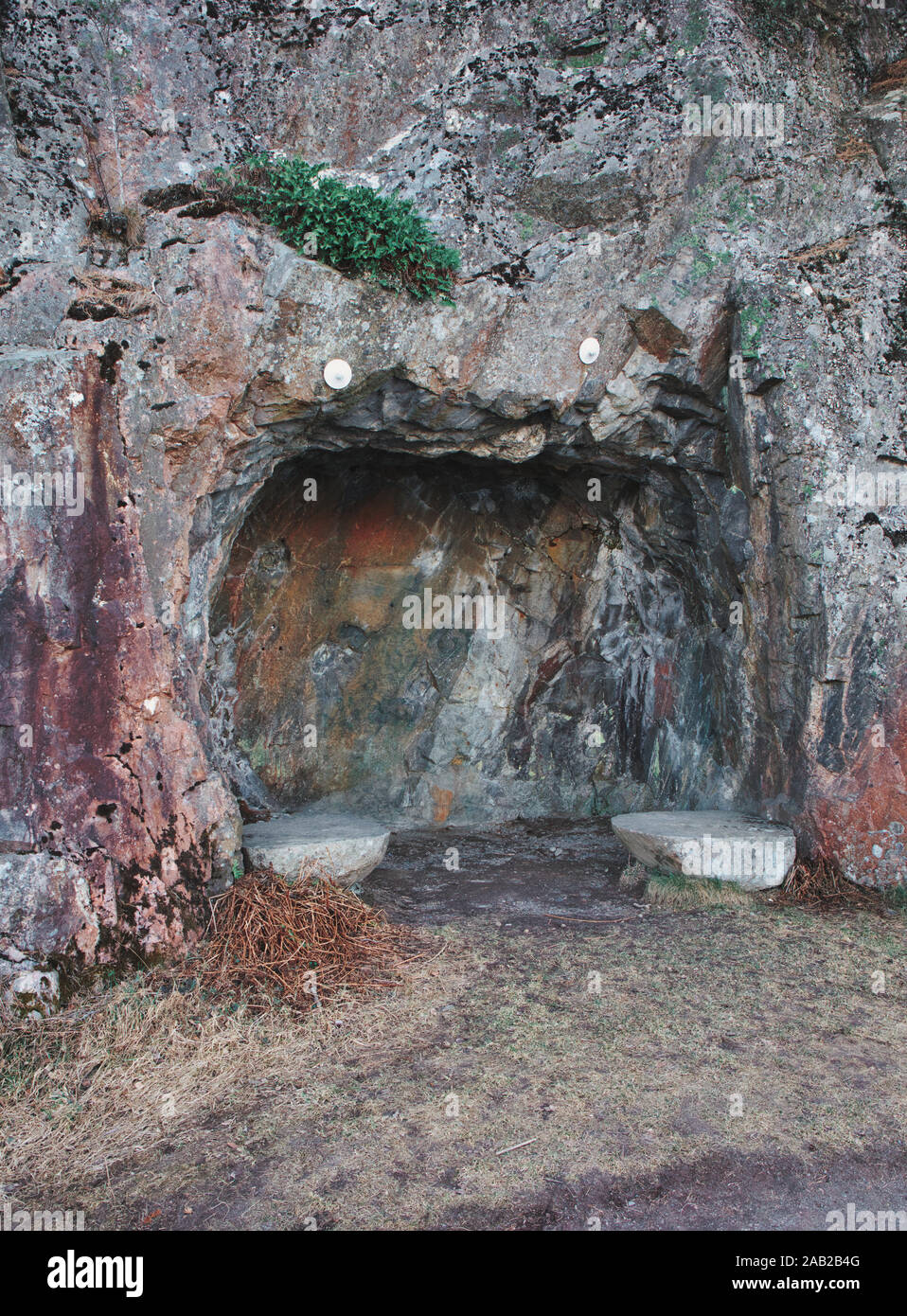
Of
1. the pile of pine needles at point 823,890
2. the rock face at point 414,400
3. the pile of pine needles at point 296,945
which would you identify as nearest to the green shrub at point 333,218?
the rock face at point 414,400

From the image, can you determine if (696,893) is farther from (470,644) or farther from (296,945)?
(470,644)

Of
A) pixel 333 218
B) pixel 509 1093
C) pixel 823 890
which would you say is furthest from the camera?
pixel 823 890

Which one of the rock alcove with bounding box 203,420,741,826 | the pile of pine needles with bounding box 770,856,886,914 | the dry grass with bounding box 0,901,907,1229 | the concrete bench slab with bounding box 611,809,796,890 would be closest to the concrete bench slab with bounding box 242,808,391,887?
the dry grass with bounding box 0,901,907,1229

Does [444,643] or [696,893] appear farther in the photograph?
[444,643]

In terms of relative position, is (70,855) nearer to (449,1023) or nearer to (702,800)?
(449,1023)

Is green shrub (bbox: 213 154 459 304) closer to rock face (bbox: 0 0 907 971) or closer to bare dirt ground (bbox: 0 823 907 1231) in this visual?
rock face (bbox: 0 0 907 971)

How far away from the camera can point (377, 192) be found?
5.94 metres

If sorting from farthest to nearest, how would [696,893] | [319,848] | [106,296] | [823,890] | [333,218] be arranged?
[696,893]
[823,890]
[319,848]
[333,218]
[106,296]

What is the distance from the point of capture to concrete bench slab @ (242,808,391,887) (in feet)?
18.3

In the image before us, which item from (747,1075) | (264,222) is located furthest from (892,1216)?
(264,222)

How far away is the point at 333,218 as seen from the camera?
18.0ft

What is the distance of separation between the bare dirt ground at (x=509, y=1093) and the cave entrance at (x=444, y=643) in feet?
9.00

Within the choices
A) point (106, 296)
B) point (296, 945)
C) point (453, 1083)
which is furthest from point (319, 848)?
point (106, 296)

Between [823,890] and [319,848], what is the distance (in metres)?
3.19
